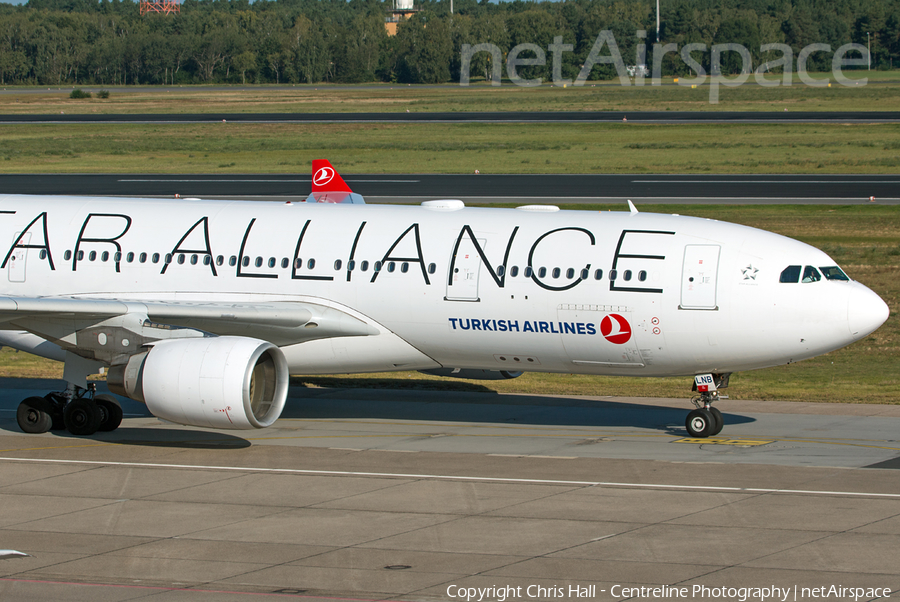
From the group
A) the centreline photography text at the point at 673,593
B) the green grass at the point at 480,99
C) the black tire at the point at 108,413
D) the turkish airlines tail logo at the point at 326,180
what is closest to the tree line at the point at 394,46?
the green grass at the point at 480,99

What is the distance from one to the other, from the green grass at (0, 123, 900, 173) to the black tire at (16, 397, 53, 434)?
Answer: 156ft

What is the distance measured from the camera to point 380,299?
21.6 meters

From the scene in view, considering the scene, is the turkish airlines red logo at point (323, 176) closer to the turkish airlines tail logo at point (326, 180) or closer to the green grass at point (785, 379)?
the turkish airlines tail logo at point (326, 180)

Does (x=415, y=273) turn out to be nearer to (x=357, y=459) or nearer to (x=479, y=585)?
(x=357, y=459)

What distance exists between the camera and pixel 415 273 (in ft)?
70.5

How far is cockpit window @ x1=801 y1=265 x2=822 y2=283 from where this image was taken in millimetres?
20094

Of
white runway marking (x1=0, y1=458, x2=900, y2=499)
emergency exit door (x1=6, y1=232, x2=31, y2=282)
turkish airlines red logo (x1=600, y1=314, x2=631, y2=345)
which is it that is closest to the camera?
white runway marking (x1=0, y1=458, x2=900, y2=499)

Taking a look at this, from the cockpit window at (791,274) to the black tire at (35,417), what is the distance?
14.7 meters

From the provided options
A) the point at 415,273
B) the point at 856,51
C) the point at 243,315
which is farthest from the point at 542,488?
the point at 856,51

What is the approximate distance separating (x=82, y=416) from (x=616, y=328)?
423 inches

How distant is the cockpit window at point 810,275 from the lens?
791 inches

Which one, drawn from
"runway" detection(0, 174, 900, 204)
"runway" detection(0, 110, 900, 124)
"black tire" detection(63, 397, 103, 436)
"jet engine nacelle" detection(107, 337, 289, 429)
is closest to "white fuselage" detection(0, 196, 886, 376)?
"jet engine nacelle" detection(107, 337, 289, 429)

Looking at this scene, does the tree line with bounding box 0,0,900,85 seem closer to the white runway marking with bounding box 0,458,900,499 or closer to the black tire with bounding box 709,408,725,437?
the black tire with bounding box 709,408,725,437

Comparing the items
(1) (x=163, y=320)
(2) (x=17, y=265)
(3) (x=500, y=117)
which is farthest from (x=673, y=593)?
(3) (x=500, y=117)
